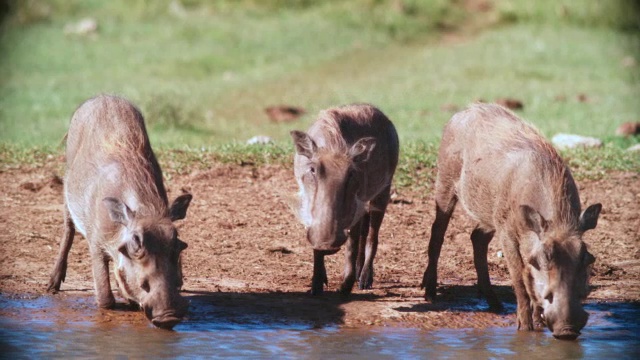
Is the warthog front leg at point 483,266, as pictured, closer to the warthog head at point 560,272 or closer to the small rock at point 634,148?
the warthog head at point 560,272

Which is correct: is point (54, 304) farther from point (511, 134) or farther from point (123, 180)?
point (511, 134)

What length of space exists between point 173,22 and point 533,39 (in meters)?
6.88

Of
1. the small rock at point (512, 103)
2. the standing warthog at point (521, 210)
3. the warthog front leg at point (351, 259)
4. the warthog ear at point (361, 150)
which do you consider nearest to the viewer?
the standing warthog at point (521, 210)

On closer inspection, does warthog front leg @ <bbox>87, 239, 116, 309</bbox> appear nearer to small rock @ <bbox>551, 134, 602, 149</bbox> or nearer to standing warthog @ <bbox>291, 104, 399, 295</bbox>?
standing warthog @ <bbox>291, 104, 399, 295</bbox>

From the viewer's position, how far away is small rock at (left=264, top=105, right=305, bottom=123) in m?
13.9

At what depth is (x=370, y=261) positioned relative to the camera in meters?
7.12

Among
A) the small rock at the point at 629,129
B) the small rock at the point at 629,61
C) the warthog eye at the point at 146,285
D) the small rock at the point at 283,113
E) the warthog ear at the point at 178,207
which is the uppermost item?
the small rock at the point at 629,61

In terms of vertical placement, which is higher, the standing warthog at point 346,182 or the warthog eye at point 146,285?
the standing warthog at point 346,182

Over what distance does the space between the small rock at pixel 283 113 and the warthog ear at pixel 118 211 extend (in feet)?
26.5

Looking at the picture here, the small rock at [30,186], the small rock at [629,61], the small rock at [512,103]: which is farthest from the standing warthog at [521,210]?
the small rock at [629,61]

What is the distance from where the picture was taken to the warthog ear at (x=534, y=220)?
5637 mm

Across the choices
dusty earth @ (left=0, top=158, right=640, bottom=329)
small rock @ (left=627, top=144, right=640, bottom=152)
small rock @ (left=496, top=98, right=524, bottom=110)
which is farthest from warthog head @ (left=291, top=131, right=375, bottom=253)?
small rock @ (left=496, top=98, right=524, bottom=110)

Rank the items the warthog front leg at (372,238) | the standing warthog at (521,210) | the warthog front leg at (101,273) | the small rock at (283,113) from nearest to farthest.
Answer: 1. the standing warthog at (521,210)
2. the warthog front leg at (101,273)
3. the warthog front leg at (372,238)
4. the small rock at (283,113)

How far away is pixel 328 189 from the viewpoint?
6297mm
